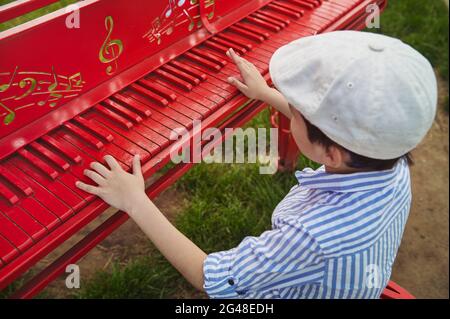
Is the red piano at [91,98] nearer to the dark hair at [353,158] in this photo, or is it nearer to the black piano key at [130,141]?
the black piano key at [130,141]

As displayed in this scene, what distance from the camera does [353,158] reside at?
1145 millimetres

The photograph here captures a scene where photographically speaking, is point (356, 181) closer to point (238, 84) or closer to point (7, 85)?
point (238, 84)

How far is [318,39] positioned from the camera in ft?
3.71

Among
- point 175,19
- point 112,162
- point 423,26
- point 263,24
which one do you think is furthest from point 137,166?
point 423,26

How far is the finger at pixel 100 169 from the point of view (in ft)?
4.50

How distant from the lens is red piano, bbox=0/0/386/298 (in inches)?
51.2

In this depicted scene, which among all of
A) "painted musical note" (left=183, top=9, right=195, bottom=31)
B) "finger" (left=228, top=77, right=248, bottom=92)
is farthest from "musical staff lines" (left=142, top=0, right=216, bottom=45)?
"finger" (left=228, top=77, right=248, bottom=92)

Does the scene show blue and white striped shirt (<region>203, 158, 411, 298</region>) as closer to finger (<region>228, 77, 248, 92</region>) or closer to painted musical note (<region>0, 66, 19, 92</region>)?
finger (<region>228, 77, 248, 92</region>)

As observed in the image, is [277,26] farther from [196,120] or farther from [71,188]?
[71,188]

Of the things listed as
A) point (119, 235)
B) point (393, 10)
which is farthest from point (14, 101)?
point (393, 10)

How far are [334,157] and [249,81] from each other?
2.16ft

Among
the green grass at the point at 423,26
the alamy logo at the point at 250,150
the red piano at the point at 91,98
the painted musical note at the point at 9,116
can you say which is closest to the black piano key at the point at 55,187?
the red piano at the point at 91,98

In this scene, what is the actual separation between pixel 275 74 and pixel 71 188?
677 millimetres

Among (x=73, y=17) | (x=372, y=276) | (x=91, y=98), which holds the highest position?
(x=73, y=17)
